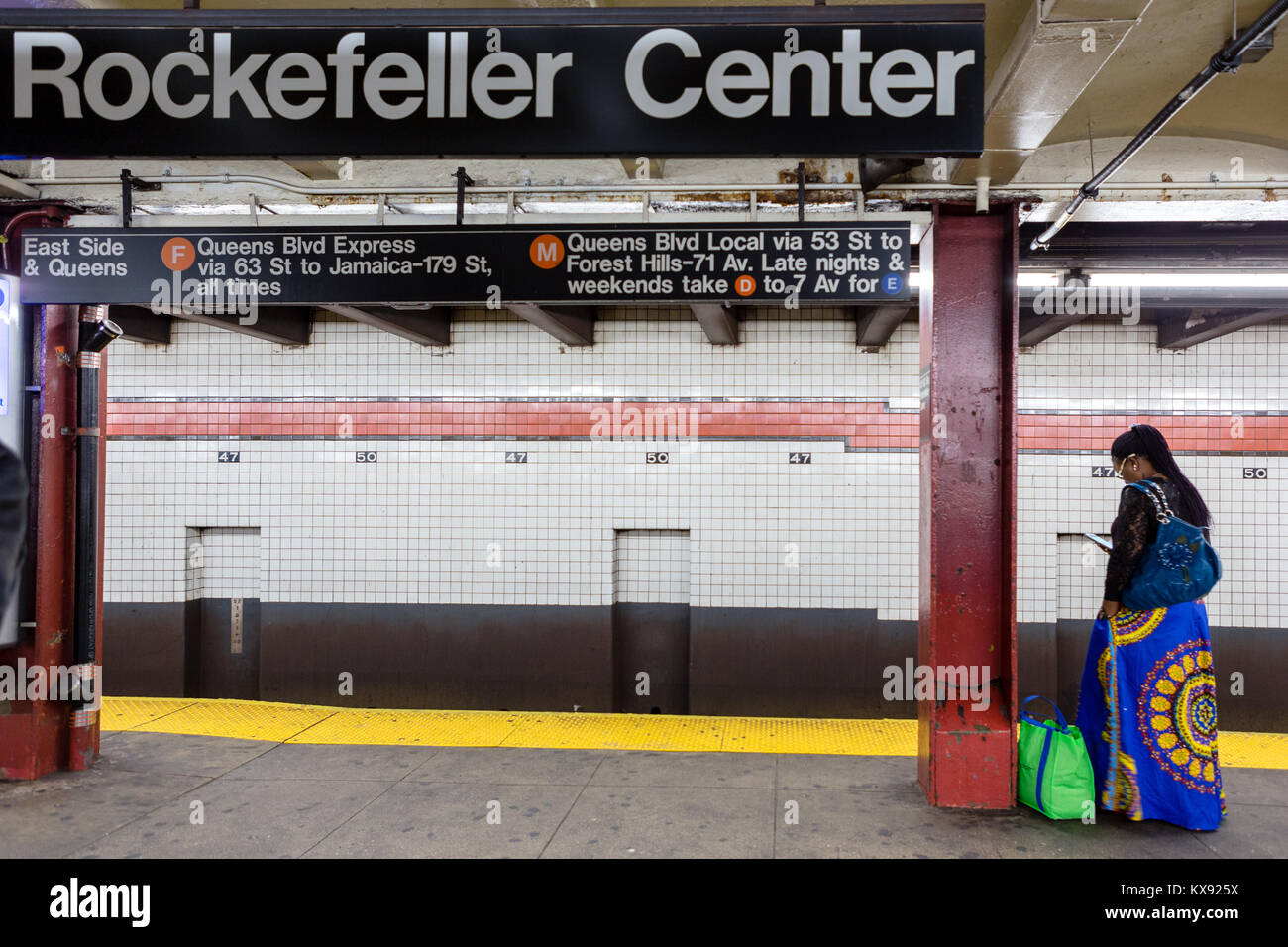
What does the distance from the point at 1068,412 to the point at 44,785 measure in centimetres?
776

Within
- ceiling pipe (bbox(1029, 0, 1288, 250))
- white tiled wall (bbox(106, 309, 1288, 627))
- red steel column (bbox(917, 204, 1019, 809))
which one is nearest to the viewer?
ceiling pipe (bbox(1029, 0, 1288, 250))

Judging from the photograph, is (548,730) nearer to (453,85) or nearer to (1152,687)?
(1152,687)

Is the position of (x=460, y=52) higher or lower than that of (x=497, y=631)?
higher

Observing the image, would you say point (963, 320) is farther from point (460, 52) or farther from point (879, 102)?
point (460, 52)

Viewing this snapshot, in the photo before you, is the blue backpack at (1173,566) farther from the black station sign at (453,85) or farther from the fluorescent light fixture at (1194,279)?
the black station sign at (453,85)

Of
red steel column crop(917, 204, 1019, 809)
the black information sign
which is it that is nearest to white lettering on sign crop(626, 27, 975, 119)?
the black information sign

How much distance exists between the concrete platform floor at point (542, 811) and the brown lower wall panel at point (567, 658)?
180 cm

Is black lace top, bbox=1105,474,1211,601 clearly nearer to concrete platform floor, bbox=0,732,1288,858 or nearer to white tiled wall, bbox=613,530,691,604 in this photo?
concrete platform floor, bbox=0,732,1288,858

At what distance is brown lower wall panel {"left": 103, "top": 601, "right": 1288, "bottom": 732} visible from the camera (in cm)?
663

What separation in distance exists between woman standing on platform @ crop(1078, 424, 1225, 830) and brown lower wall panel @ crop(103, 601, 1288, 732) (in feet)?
8.91

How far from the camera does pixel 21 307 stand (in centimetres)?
449

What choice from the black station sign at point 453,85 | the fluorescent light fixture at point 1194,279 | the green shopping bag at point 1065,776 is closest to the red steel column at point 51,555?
the black station sign at point 453,85

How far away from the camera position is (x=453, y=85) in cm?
231

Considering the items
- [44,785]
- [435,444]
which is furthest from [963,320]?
[44,785]
